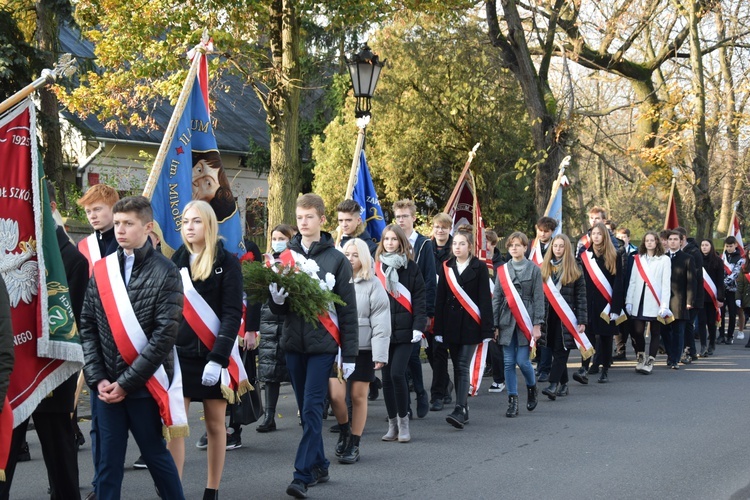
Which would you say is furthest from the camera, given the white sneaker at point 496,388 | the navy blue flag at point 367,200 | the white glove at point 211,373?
the navy blue flag at point 367,200

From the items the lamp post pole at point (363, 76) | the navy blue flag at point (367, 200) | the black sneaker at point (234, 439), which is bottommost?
the black sneaker at point (234, 439)

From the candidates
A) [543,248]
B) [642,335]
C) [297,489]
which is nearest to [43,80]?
[297,489]

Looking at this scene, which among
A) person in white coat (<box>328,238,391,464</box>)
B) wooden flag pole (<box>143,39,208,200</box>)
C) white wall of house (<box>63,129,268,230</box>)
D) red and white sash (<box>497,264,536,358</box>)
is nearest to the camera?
person in white coat (<box>328,238,391,464</box>)

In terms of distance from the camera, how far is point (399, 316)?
338 inches

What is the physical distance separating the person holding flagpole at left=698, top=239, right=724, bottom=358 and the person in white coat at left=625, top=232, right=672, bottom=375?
2.79 metres

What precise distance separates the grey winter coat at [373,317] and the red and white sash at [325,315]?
0.93 metres

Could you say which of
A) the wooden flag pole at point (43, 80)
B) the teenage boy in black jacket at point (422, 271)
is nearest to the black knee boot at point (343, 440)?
the teenage boy in black jacket at point (422, 271)

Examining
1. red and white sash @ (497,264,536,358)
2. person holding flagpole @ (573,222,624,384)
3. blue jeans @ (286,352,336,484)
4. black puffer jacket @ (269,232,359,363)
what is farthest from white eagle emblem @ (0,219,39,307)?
person holding flagpole @ (573,222,624,384)

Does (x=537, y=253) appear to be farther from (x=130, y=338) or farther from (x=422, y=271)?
(x=130, y=338)

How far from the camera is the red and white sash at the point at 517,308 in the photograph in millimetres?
9906

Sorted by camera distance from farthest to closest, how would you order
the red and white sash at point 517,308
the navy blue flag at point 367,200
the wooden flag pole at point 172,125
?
1. the navy blue flag at point 367,200
2. the red and white sash at point 517,308
3. the wooden flag pole at point 172,125

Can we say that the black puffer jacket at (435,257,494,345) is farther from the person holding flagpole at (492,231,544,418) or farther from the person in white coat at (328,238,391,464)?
the person in white coat at (328,238,391,464)

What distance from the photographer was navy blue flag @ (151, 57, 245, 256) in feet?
26.9

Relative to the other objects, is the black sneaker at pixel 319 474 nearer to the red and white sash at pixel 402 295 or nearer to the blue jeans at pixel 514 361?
the red and white sash at pixel 402 295
